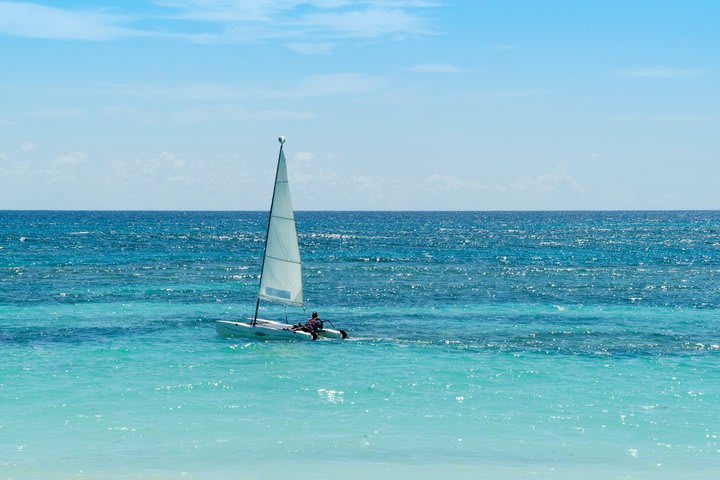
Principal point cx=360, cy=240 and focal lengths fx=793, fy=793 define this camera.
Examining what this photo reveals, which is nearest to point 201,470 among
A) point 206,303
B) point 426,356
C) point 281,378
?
point 281,378

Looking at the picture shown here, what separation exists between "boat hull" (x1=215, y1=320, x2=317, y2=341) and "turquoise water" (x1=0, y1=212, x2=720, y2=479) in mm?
1151

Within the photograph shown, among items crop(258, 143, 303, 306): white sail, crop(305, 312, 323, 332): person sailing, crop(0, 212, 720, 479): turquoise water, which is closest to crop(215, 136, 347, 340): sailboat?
crop(258, 143, 303, 306): white sail

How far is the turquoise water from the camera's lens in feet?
77.6

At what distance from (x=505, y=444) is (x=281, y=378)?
12218 mm

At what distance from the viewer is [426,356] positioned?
39.2m

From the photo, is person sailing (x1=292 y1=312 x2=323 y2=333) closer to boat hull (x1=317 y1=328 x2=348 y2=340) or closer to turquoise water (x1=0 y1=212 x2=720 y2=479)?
boat hull (x1=317 y1=328 x2=348 y2=340)

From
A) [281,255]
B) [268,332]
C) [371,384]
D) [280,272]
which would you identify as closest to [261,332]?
[268,332]

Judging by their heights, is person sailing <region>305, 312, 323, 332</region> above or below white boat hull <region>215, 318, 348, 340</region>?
above

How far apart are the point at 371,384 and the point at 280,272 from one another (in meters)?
14.3

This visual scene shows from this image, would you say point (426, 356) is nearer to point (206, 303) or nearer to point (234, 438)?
point (234, 438)

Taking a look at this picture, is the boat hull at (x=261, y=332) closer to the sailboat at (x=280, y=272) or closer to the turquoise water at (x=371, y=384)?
the sailboat at (x=280, y=272)

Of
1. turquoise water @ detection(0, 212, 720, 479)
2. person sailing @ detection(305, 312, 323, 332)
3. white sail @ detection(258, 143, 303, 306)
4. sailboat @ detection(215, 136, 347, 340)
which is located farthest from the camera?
person sailing @ detection(305, 312, 323, 332)

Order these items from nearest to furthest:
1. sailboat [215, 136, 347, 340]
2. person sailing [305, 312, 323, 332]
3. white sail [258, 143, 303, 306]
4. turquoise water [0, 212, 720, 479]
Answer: turquoise water [0, 212, 720, 479] → sailboat [215, 136, 347, 340] → white sail [258, 143, 303, 306] → person sailing [305, 312, 323, 332]

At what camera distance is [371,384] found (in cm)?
3306
